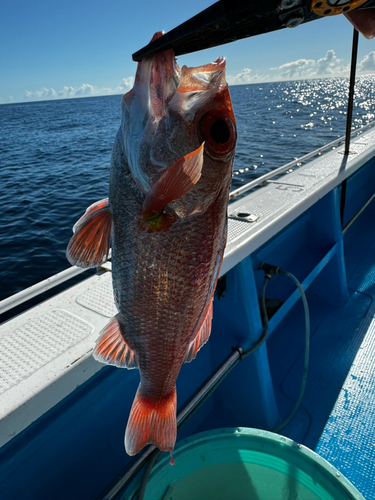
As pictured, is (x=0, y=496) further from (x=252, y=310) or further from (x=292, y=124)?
(x=292, y=124)

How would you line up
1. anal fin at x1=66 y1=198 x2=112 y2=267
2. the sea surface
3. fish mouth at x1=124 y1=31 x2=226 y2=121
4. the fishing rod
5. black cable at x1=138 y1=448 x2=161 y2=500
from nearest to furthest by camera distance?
the fishing rod → fish mouth at x1=124 y1=31 x2=226 y2=121 → anal fin at x1=66 y1=198 x2=112 y2=267 → black cable at x1=138 y1=448 x2=161 y2=500 → the sea surface

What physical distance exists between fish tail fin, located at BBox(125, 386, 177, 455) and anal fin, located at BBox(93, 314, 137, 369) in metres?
0.12

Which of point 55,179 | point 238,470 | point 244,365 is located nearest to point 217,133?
point 238,470

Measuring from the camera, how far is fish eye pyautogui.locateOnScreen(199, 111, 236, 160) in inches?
34.8

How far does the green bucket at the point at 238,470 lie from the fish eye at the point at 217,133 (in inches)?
52.5

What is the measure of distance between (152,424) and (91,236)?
59cm

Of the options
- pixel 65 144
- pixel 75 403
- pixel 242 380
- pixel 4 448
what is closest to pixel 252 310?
pixel 242 380

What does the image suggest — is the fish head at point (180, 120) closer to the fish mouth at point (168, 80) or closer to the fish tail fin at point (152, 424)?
the fish mouth at point (168, 80)

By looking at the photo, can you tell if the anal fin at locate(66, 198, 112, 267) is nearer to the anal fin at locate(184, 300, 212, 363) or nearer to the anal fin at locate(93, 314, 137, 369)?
the anal fin at locate(93, 314, 137, 369)

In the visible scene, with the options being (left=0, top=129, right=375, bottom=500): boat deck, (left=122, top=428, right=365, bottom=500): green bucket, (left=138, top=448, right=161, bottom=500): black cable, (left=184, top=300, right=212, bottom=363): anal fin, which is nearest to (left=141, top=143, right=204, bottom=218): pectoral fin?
(left=184, top=300, right=212, bottom=363): anal fin

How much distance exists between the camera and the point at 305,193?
3.12 m

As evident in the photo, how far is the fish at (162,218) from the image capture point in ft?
2.90

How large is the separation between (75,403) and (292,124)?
36.0 metres

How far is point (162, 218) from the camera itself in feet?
2.94
